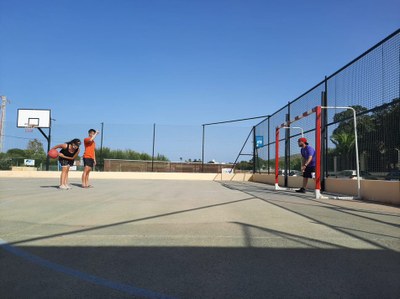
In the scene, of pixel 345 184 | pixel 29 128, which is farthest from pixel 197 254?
pixel 29 128

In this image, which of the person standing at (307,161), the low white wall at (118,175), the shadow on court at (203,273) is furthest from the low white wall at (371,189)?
the low white wall at (118,175)

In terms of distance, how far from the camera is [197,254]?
396 centimetres

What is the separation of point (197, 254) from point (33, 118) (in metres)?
29.9

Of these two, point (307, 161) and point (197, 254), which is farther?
point (307, 161)

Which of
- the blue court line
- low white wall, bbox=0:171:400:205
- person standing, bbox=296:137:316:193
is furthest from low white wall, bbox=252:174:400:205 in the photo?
the blue court line

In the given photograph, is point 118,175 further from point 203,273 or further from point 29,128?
Result: point 203,273

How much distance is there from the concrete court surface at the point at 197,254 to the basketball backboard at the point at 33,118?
25.3m

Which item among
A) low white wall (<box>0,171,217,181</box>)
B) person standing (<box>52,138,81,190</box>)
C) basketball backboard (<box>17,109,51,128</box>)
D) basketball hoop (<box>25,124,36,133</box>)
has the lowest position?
low white wall (<box>0,171,217,181</box>)

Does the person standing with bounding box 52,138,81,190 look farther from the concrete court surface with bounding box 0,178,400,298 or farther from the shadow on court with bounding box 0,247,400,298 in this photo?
the shadow on court with bounding box 0,247,400,298

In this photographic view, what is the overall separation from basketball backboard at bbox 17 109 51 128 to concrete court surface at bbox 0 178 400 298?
25.3 meters

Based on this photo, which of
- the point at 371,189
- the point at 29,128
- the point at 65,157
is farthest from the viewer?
the point at 29,128

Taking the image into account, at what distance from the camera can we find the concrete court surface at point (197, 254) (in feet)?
9.90

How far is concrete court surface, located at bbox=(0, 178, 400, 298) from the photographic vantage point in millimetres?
3018

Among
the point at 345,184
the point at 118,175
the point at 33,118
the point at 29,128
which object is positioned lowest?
the point at 118,175
